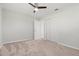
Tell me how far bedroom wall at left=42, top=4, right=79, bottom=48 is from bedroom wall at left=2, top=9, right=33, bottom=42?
4.22 feet

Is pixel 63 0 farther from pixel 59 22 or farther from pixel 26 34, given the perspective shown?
pixel 26 34

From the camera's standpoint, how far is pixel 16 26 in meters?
3.63

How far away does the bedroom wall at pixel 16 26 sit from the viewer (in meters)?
3.43

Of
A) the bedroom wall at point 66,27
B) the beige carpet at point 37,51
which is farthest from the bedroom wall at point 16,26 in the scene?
the bedroom wall at point 66,27

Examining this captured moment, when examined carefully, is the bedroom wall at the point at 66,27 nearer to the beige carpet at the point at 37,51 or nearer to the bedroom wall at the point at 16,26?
the beige carpet at the point at 37,51

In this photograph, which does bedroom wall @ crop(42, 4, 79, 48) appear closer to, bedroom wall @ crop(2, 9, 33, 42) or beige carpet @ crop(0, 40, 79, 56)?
beige carpet @ crop(0, 40, 79, 56)

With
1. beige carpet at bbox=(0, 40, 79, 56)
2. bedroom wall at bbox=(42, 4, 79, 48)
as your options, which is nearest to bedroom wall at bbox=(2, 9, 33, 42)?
beige carpet at bbox=(0, 40, 79, 56)

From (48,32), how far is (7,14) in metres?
2.54

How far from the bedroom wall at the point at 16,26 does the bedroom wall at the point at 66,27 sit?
1.29 meters

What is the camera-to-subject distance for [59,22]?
11.9 feet

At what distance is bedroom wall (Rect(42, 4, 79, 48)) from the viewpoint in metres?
2.86

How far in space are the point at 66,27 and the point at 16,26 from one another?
248 cm

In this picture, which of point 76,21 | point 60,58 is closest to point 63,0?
point 60,58

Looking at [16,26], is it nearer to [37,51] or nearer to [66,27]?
[37,51]
